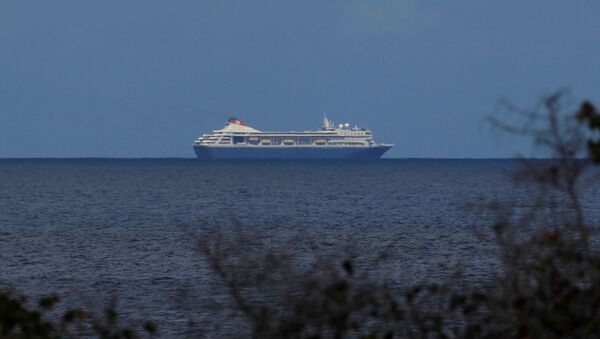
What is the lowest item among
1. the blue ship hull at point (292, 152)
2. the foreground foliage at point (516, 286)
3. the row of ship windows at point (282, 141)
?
the foreground foliage at point (516, 286)

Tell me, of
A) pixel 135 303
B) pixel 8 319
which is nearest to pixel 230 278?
pixel 8 319

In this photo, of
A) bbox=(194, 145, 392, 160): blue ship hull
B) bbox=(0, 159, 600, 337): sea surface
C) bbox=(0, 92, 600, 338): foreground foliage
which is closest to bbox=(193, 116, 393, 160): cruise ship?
bbox=(194, 145, 392, 160): blue ship hull

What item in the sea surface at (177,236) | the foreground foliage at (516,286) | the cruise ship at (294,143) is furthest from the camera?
the cruise ship at (294,143)

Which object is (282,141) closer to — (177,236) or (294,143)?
(294,143)

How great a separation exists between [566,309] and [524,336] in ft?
0.90

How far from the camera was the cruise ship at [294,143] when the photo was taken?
126 m

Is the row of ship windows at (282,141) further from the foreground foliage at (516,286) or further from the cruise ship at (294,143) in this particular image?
the foreground foliage at (516,286)

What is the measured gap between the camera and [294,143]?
128875 mm

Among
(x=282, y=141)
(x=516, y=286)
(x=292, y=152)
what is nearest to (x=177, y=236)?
(x=516, y=286)

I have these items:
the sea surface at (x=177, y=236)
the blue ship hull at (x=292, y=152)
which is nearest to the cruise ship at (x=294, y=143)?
the blue ship hull at (x=292, y=152)

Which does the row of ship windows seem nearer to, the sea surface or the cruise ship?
the cruise ship

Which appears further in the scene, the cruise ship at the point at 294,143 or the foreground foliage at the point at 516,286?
the cruise ship at the point at 294,143

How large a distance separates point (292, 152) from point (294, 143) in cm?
195

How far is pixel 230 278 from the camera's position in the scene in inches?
214
